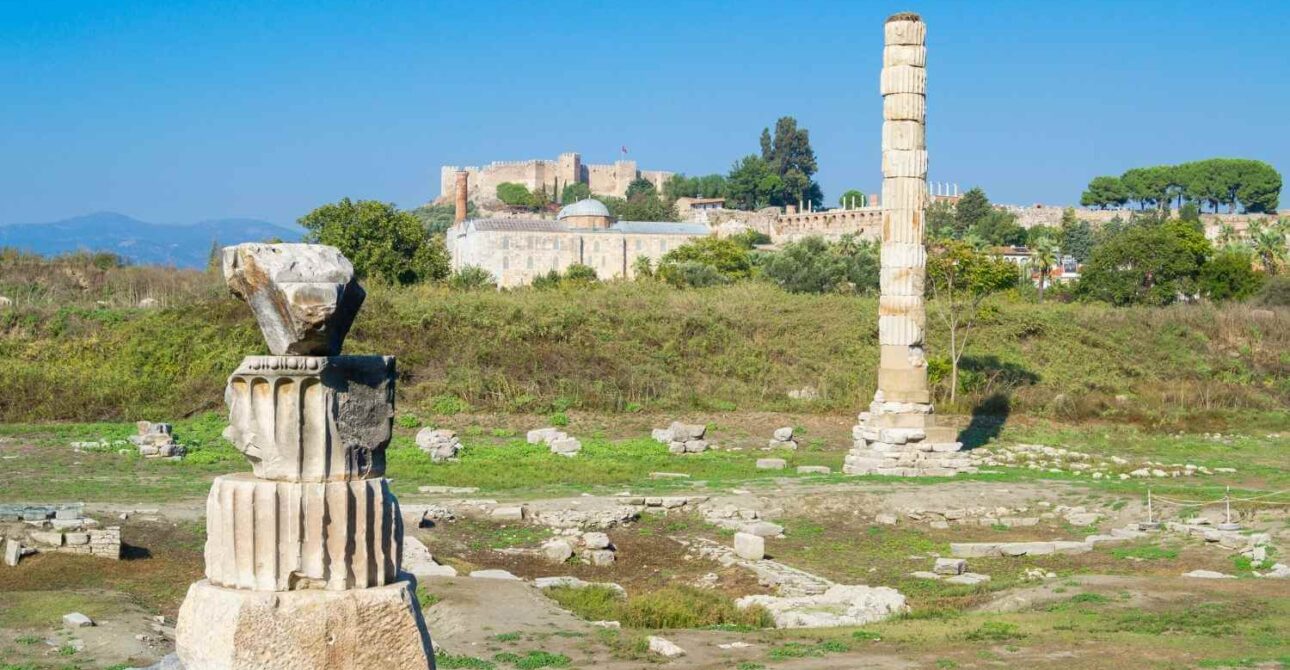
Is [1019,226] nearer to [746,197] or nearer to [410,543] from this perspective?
[746,197]

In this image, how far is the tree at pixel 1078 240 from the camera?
272 ft

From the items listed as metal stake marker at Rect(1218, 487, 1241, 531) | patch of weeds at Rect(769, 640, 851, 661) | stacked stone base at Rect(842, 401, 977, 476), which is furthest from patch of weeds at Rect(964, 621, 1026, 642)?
stacked stone base at Rect(842, 401, 977, 476)

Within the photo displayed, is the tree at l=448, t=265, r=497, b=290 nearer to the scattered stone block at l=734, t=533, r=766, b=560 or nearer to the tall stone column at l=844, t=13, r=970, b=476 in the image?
the tall stone column at l=844, t=13, r=970, b=476

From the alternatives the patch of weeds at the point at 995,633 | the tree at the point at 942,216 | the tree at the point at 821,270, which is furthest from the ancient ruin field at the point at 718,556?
the tree at the point at 942,216

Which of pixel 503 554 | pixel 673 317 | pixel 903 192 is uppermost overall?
pixel 903 192

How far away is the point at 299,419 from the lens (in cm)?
524

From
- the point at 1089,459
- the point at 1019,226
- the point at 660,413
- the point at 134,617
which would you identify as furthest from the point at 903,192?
the point at 1019,226

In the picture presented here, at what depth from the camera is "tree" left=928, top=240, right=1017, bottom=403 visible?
33.7 m

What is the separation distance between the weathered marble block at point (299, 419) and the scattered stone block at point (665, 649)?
20.3ft

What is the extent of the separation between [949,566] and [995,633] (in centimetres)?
405

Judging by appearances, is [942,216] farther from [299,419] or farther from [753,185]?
[299,419]

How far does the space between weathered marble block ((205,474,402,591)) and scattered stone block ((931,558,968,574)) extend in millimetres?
11424

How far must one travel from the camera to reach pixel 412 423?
90.8ft

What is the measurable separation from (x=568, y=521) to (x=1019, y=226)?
77.0 metres
